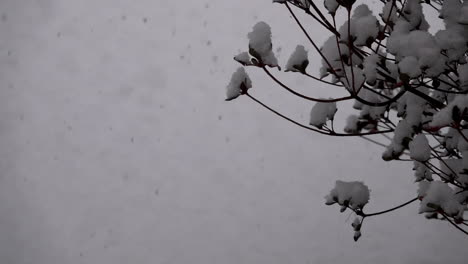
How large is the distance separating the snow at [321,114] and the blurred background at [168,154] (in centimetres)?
224

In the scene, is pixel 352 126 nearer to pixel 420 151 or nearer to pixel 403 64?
pixel 420 151

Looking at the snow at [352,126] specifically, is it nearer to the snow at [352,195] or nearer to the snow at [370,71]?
the snow at [352,195]

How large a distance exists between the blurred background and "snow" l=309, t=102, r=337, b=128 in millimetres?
2240

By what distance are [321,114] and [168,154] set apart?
8.90 feet

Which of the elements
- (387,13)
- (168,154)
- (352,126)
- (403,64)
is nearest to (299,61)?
(403,64)

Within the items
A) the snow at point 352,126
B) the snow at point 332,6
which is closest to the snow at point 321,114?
the snow at point 332,6

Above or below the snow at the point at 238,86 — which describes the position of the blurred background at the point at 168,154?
above

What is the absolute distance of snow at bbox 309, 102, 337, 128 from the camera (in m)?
1.25

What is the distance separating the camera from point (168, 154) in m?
3.83

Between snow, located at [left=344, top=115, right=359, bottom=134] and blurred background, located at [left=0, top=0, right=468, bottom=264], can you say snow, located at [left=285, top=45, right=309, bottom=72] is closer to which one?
snow, located at [left=344, top=115, right=359, bottom=134]

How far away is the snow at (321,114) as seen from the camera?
1.25 metres

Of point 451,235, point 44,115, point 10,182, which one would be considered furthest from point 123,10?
point 451,235

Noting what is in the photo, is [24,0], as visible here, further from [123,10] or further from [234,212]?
[234,212]

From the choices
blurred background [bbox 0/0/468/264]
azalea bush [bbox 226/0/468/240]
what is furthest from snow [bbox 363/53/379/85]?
blurred background [bbox 0/0/468/264]
